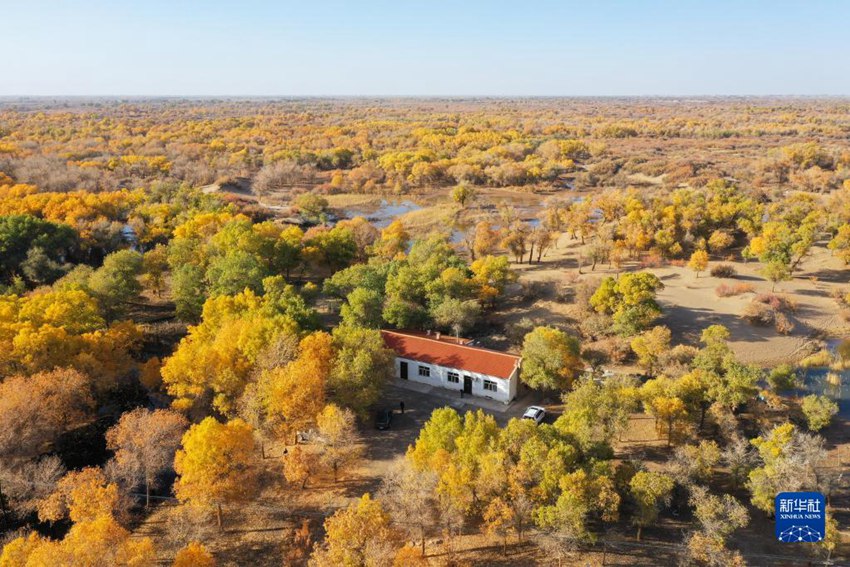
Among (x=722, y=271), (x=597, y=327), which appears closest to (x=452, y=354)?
(x=597, y=327)

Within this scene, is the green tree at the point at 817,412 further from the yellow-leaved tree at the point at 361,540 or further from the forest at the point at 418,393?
the yellow-leaved tree at the point at 361,540

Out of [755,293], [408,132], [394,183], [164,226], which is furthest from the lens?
[408,132]

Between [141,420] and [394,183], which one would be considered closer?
[141,420]

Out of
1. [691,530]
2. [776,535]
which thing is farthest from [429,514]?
[776,535]

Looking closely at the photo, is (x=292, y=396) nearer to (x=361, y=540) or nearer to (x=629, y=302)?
(x=361, y=540)

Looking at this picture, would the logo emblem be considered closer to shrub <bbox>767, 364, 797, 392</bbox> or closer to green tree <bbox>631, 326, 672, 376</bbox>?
shrub <bbox>767, 364, 797, 392</bbox>

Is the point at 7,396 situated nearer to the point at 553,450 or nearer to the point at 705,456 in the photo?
the point at 553,450

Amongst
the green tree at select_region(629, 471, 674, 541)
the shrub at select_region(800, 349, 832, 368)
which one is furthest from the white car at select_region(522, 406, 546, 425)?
the shrub at select_region(800, 349, 832, 368)

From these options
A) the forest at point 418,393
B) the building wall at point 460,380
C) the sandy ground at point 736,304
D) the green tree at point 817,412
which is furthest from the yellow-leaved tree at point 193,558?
the sandy ground at point 736,304
